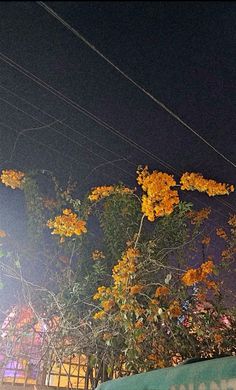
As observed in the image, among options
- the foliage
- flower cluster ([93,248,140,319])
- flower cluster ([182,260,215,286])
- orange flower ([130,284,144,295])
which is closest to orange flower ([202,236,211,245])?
the foliage

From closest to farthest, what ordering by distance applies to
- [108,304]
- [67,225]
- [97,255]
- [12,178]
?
[108,304]
[67,225]
[12,178]
[97,255]

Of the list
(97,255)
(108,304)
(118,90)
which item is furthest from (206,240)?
(118,90)

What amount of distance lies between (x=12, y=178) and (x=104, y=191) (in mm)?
1043

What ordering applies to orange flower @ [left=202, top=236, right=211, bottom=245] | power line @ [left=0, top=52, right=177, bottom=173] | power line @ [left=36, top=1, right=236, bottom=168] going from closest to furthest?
1. power line @ [left=36, top=1, right=236, bottom=168]
2. power line @ [left=0, top=52, right=177, bottom=173]
3. orange flower @ [left=202, top=236, right=211, bottom=245]

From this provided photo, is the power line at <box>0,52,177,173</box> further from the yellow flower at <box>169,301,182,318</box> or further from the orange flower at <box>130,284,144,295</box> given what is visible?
the yellow flower at <box>169,301,182,318</box>

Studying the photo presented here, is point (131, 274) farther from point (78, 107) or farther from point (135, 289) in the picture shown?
point (78, 107)

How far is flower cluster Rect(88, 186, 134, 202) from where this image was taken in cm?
479

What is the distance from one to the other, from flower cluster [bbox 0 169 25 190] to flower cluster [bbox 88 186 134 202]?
81 centimetres

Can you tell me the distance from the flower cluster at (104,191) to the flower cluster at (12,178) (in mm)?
812

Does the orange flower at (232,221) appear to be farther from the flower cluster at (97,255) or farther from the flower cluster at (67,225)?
the flower cluster at (67,225)

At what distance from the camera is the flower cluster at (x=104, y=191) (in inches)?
188

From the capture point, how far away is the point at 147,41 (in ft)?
11.2

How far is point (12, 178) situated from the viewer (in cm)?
470

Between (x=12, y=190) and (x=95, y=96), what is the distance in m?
1.63
